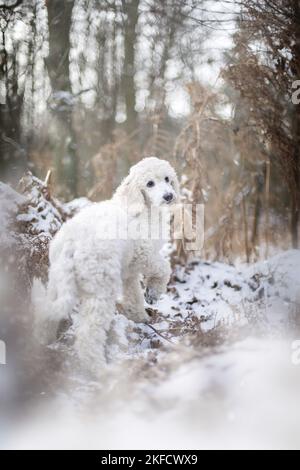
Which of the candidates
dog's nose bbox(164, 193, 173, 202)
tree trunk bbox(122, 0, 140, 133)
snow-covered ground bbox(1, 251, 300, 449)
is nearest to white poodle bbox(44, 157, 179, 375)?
dog's nose bbox(164, 193, 173, 202)

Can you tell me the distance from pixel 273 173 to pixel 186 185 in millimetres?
2390

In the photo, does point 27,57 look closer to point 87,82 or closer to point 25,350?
point 25,350

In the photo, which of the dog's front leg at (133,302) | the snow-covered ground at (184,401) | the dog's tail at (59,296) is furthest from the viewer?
the dog's front leg at (133,302)

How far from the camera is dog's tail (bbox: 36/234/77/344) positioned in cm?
360

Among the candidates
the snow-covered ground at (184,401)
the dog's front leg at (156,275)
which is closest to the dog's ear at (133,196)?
the dog's front leg at (156,275)

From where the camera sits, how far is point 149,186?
4477 millimetres

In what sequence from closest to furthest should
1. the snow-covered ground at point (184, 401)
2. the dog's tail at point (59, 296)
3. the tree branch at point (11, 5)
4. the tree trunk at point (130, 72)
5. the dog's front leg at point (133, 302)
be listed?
1. the snow-covered ground at point (184, 401)
2. the dog's tail at point (59, 296)
3. the dog's front leg at point (133, 302)
4. the tree branch at point (11, 5)
5. the tree trunk at point (130, 72)

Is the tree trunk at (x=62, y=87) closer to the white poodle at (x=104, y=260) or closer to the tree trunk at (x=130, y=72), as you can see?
the tree trunk at (x=130, y=72)

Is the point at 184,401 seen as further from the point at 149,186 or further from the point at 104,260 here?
the point at 149,186

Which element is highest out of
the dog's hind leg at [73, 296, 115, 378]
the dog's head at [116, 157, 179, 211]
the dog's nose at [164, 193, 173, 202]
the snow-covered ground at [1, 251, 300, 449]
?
the dog's head at [116, 157, 179, 211]

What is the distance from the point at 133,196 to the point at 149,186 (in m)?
0.19

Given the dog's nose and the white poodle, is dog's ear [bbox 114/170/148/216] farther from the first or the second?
the dog's nose

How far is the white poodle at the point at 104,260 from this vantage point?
3664 millimetres
